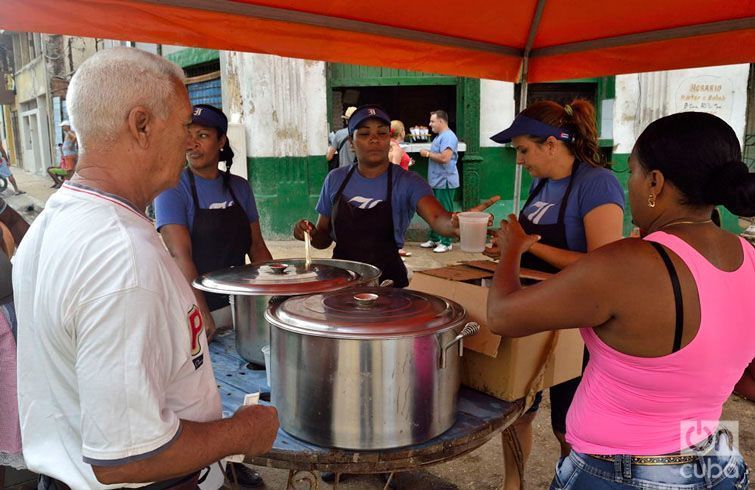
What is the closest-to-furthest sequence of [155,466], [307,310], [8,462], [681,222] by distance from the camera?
[155,466] < [681,222] < [307,310] < [8,462]

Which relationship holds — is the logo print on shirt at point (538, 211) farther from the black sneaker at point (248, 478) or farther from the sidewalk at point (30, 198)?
the sidewalk at point (30, 198)

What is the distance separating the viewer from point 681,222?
1.32m

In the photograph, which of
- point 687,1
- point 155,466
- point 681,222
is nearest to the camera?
point 155,466

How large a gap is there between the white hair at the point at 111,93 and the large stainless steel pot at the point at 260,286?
0.82 meters

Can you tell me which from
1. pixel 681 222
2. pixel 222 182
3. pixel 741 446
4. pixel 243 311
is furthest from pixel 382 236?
pixel 741 446

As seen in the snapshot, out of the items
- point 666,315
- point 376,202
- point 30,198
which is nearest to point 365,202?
point 376,202

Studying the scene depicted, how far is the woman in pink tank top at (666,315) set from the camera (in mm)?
1245

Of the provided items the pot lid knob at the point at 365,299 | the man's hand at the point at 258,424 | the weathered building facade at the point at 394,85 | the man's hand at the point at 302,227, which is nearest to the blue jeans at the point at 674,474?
the pot lid knob at the point at 365,299

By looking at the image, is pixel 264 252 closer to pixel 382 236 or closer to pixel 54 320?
pixel 382 236

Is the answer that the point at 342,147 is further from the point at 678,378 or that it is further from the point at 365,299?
the point at 678,378

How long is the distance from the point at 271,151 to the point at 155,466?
7801 millimetres

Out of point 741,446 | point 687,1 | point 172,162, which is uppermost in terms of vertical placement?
point 687,1

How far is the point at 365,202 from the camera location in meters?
2.94

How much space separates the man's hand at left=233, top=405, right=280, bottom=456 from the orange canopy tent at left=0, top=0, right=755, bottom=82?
1.94 metres
